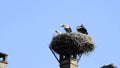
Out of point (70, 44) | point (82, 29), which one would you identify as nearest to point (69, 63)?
point (70, 44)

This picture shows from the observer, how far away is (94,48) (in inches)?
1598

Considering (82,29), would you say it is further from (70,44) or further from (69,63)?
Result: (69,63)

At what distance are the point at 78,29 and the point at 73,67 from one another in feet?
12.9

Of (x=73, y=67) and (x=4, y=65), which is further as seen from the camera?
(x=73, y=67)

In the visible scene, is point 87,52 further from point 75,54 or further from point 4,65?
point 4,65

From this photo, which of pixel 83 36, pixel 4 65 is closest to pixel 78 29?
pixel 83 36

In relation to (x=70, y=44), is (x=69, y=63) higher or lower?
lower

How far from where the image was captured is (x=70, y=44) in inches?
1574

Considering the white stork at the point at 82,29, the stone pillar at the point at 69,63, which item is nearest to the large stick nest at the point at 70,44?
the stone pillar at the point at 69,63

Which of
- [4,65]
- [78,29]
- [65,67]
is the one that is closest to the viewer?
[4,65]

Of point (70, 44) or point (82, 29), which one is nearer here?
point (70, 44)

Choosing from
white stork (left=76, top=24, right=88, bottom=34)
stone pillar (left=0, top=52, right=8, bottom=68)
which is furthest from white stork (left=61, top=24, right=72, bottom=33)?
stone pillar (left=0, top=52, right=8, bottom=68)

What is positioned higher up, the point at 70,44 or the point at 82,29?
the point at 82,29

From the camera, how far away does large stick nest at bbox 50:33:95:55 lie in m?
39.9
